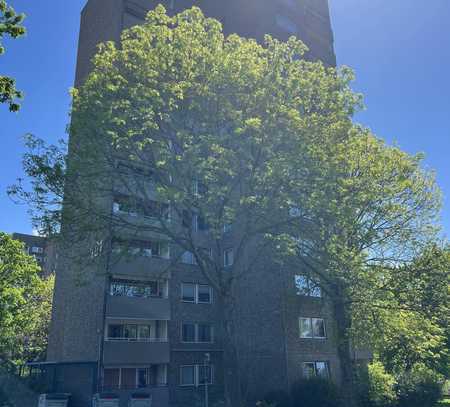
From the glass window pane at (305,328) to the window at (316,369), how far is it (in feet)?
5.74

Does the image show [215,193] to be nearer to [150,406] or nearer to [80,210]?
[80,210]

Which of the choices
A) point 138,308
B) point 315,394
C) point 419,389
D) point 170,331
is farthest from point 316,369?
point 138,308

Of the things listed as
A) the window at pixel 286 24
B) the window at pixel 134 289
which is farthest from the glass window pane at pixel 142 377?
the window at pixel 286 24

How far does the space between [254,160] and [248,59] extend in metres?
3.95

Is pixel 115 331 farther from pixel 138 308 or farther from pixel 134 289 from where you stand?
pixel 134 289

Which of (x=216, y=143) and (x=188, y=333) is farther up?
(x=216, y=143)

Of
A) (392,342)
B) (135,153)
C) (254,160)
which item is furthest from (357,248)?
(135,153)

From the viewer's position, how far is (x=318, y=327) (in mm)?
31141

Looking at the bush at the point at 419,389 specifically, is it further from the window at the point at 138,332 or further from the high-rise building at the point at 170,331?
the window at the point at 138,332

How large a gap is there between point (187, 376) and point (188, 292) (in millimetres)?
5557

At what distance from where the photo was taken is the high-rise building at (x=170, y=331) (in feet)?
89.0

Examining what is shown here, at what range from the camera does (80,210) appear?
62.3 feet

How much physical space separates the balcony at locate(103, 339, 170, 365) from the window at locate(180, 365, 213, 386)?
78.6 inches

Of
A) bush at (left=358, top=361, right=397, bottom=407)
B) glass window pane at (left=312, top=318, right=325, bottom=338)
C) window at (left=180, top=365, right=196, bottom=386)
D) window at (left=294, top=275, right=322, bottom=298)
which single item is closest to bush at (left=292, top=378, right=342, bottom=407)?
bush at (left=358, top=361, right=397, bottom=407)
